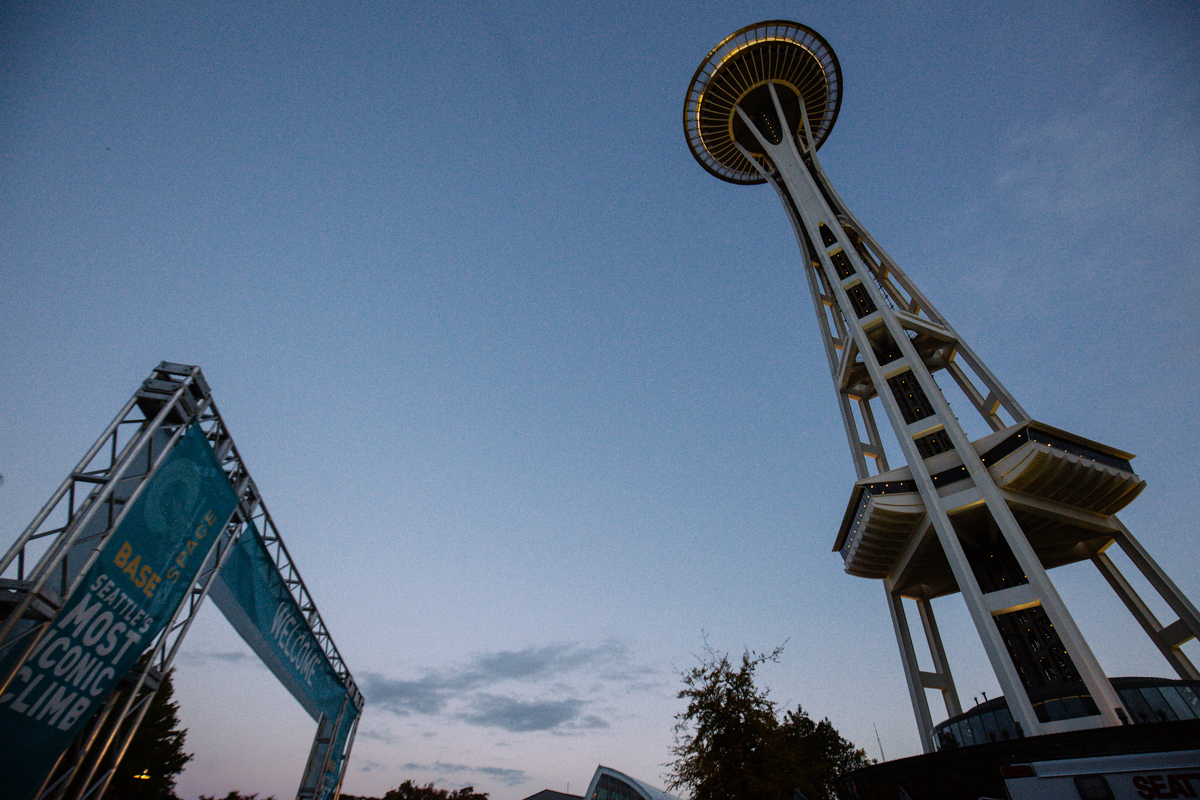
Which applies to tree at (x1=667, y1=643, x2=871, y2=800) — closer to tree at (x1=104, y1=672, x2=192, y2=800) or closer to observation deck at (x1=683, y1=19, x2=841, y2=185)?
tree at (x1=104, y1=672, x2=192, y2=800)

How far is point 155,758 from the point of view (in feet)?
96.5

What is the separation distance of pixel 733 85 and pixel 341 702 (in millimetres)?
49777

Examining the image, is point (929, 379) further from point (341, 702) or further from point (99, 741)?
point (99, 741)

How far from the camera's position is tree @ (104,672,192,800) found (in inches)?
1072

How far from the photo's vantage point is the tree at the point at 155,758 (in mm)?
27219

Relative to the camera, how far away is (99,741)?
9.38 meters

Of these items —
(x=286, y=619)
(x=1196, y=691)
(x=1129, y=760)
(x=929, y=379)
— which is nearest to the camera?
(x=1129, y=760)

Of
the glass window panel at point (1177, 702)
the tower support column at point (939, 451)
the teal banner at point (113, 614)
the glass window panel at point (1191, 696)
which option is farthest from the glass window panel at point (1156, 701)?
the teal banner at point (113, 614)

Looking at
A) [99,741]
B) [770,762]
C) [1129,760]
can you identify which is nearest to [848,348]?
[770,762]

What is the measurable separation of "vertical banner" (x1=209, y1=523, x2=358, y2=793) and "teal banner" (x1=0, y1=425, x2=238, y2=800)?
2529 mm

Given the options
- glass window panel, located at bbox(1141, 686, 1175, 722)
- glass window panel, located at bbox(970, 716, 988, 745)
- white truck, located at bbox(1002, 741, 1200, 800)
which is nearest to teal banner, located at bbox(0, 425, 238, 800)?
white truck, located at bbox(1002, 741, 1200, 800)

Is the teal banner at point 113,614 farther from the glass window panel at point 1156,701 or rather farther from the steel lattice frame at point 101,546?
the glass window panel at point 1156,701

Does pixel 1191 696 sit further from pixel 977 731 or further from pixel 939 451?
pixel 939 451

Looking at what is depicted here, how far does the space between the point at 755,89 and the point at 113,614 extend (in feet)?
170
